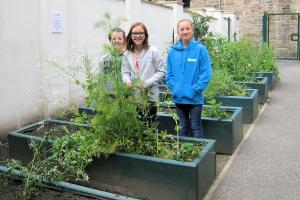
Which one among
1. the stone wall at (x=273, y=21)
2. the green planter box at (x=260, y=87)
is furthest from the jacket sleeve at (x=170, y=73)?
the stone wall at (x=273, y=21)

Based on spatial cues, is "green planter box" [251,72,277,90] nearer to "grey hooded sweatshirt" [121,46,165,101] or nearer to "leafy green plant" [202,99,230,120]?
"leafy green plant" [202,99,230,120]

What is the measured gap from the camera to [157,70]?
5129mm

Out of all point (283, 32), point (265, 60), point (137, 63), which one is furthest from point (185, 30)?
point (283, 32)

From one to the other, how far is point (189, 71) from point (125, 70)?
2.92 feet

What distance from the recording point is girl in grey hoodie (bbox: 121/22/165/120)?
4.96 meters

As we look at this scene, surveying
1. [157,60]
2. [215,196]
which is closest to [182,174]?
[215,196]

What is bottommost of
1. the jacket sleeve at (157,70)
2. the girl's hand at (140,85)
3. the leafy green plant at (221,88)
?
the leafy green plant at (221,88)

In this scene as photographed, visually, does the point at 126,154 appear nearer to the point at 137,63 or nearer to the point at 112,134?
the point at 112,134

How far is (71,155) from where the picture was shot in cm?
434

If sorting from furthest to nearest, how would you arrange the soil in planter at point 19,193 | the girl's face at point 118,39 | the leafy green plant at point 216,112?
the leafy green plant at point 216,112, the girl's face at point 118,39, the soil in planter at point 19,193

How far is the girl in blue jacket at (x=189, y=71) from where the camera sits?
5273mm

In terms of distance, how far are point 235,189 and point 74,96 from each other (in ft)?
13.5

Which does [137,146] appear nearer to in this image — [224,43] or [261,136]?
[261,136]

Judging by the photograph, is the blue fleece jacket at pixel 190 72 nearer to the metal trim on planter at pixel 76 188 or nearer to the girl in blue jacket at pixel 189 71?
the girl in blue jacket at pixel 189 71
